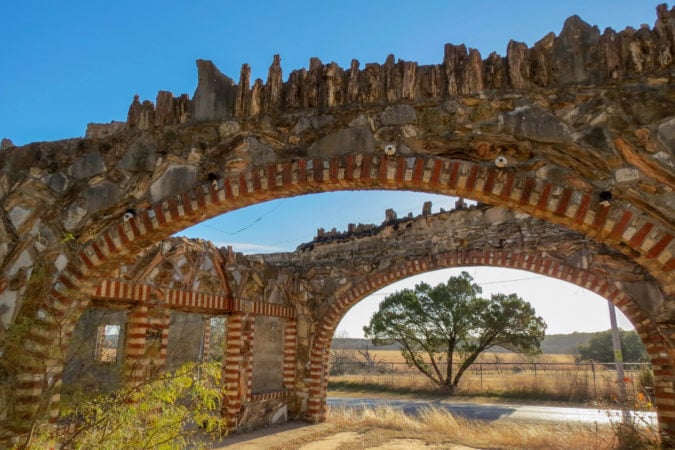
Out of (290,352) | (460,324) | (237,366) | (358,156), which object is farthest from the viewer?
(460,324)

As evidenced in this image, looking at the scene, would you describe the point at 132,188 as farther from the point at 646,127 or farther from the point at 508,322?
the point at 508,322

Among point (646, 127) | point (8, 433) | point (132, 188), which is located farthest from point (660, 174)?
point (8, 433)

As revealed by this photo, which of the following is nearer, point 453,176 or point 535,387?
point 453,176

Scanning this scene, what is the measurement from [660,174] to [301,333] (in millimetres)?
9483

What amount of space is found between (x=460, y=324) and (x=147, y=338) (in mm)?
14648

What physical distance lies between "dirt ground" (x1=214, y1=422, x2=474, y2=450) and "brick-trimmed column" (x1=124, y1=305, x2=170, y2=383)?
187cm

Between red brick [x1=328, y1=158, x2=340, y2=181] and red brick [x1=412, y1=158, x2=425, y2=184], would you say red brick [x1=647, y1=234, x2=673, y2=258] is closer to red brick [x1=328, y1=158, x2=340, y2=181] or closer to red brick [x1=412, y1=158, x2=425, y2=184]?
red brick [x1=412, y1=158, x2=425, y2=184]

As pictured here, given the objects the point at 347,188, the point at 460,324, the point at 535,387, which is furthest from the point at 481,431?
the point at 460,324

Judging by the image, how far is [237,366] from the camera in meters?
9.59

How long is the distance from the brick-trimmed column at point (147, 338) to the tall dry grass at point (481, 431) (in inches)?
200

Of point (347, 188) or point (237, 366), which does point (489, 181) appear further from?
point (237, 366)

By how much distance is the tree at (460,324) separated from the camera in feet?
63.4

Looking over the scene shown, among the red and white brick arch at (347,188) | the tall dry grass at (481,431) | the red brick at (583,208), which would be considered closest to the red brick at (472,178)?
the red and white brick arch at (347,188)

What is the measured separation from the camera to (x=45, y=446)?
3750 mm
